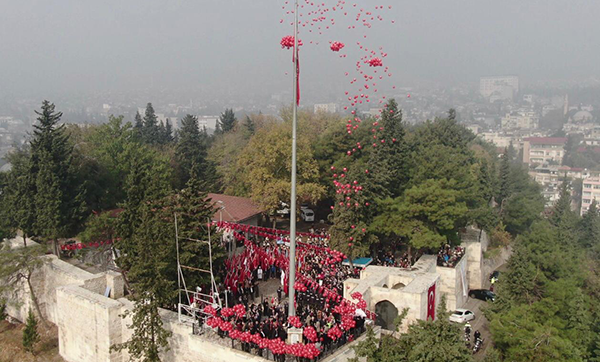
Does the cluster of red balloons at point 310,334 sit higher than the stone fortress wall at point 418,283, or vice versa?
the cluster of red balloons at point 310,334

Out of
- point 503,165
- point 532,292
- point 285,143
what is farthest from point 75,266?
point 503,165

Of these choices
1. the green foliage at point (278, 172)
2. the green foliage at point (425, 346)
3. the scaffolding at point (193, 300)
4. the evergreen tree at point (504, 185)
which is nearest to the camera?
the green foliage at point (425, 346)

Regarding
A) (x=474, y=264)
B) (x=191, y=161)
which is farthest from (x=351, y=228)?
(x=191, y=161)

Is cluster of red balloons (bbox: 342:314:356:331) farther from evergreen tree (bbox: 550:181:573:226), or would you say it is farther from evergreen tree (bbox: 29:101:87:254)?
evergreen tree (bbox: 550:181:573:226)

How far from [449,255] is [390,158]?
6.04 metres

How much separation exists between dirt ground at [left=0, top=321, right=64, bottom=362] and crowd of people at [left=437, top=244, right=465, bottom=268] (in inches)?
675

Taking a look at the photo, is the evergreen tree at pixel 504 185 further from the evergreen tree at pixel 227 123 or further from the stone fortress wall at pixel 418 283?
the evergreen tree at pixel 227 123

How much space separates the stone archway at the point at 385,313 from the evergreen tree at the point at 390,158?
619 cm

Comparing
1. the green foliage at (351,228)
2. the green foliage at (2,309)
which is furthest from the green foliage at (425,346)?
the green foliage at (2,309)

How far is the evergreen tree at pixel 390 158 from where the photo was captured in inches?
1017

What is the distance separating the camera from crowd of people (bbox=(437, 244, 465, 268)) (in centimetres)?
2509

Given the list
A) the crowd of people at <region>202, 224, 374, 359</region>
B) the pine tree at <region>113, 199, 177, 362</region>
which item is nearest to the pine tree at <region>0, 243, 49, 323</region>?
the pine tree at <region>113, 199, 177, 362</region>

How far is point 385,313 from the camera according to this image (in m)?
20.2

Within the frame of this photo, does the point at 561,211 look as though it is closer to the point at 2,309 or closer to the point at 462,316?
the point at 462,316
